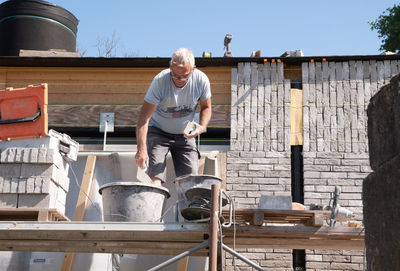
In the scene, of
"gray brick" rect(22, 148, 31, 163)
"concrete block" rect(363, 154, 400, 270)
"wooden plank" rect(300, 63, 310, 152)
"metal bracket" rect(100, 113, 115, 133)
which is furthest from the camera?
"metal bracket" rect(100, 113, 115, 133)

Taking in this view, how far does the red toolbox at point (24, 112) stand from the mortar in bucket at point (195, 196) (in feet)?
6.05

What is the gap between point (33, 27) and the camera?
11812 mm

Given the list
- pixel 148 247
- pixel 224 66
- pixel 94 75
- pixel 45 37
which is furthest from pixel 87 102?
pixel 148 247

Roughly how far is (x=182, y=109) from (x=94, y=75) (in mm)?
4087

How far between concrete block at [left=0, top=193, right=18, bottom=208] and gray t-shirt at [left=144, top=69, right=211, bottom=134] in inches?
59.9

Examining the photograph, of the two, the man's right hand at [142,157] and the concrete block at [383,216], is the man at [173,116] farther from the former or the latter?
the concrete block at [383,216]

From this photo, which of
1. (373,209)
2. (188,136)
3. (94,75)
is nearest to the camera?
(373,209)

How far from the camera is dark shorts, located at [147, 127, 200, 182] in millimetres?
5566

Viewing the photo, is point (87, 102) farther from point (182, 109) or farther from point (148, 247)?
point (148, 247)

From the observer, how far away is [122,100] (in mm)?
9141

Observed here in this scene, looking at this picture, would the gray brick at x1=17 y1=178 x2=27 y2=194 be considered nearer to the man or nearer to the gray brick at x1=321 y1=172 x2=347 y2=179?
the man

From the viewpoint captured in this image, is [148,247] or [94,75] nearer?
[148,247]

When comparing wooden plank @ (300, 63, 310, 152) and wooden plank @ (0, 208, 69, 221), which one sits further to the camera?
wooden plank @ (300, 63, 310, 152)

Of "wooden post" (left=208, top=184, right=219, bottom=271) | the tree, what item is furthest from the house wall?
the tree
